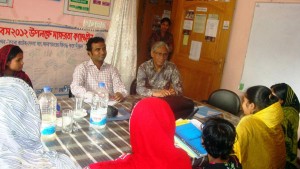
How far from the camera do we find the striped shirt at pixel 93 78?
2.54 m

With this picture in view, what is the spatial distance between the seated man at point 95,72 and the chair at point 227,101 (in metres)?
1.03

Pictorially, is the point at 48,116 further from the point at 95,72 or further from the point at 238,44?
the point at 238,44

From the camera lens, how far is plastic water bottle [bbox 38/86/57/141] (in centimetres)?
144

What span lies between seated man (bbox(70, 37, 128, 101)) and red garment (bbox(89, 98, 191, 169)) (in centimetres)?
141

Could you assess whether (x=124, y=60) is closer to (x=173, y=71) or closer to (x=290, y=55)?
(x=173, y=71)

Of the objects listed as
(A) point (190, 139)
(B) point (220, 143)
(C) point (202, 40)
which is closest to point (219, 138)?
(B) point (220, 143)

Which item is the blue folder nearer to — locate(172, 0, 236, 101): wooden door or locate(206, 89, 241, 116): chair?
locate(206, 89, 241, 116): chair

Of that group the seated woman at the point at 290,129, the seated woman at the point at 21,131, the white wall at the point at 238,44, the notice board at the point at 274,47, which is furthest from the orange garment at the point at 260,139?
the white wall at the point at 238,44

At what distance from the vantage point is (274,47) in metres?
3.49

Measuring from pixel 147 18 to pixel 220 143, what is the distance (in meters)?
4.39

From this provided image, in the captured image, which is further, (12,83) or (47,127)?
(47,127)

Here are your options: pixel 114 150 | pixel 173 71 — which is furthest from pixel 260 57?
pixel 114 150

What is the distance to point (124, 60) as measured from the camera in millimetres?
3979

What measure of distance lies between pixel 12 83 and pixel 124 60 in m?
2.90
